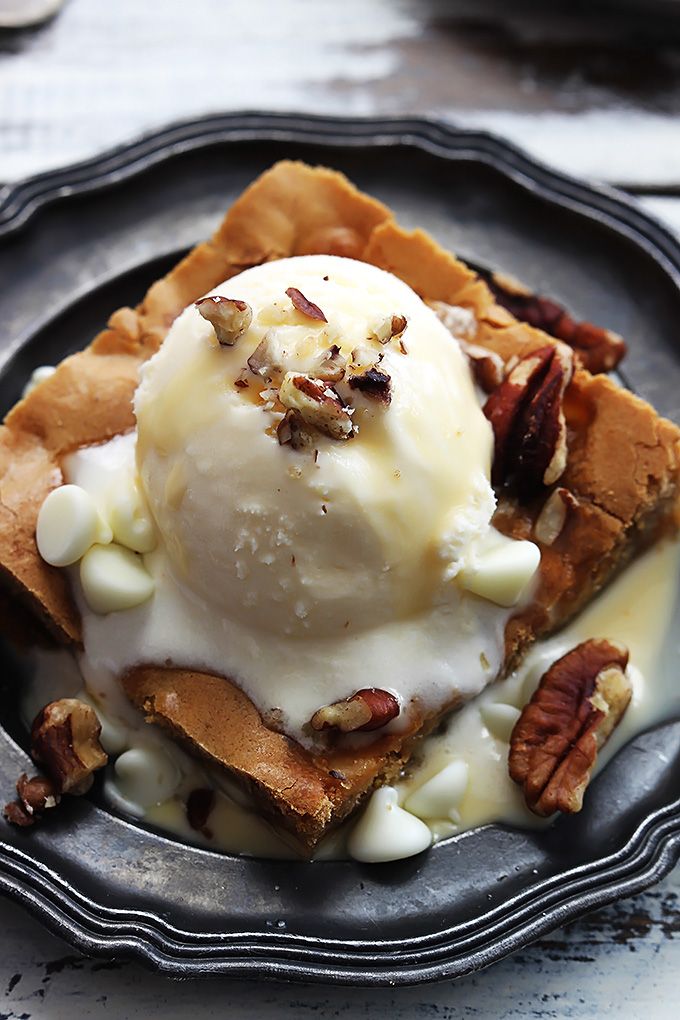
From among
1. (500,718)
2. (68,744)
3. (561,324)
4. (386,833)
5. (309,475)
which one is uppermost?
(561,324)

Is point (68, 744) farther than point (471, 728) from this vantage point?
No

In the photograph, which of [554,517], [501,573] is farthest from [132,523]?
[554,517]

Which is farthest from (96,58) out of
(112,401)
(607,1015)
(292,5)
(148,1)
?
(607,1015)

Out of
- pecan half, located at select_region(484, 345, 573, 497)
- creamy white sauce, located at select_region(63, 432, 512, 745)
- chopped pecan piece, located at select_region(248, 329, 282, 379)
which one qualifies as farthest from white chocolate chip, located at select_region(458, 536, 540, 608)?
chopped pecan piece, located at select_region(248, 329, 282, 379)

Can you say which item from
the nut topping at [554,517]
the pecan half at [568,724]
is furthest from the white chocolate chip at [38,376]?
the pecan half at [568,724]

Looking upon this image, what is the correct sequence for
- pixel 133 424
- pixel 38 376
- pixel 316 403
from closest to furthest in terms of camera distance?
pixel 316 403, pixel 133 424, pixel 38 376

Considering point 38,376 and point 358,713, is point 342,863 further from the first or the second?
point 38,376

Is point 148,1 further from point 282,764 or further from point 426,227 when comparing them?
point 282,764
